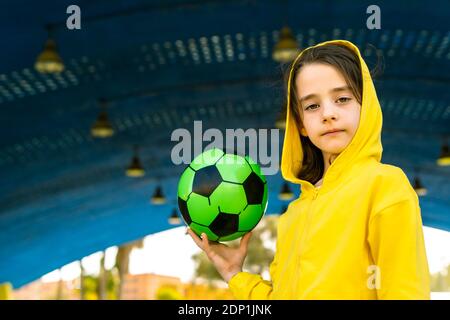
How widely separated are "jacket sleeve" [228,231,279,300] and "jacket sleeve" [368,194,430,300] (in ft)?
1.77

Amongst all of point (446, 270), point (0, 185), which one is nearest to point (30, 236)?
point (0, 185)

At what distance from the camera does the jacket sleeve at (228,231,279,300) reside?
9.76 ft

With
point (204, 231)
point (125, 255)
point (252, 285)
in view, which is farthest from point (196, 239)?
point (125, 255)

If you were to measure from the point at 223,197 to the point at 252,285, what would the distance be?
53 centimetres

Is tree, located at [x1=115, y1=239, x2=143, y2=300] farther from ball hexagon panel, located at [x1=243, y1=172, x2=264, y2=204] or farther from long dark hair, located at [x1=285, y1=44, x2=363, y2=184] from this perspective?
long dark hair, located at [x1=285, y1=44, x2=363, y2=184]

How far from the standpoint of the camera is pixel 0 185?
66.2 ft

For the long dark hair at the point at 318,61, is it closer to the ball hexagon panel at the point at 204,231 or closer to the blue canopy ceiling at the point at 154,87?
the ball hexagon panel at the point at 204,231

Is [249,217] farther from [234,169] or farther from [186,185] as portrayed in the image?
[186,185]

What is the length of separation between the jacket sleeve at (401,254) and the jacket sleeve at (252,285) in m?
0.54

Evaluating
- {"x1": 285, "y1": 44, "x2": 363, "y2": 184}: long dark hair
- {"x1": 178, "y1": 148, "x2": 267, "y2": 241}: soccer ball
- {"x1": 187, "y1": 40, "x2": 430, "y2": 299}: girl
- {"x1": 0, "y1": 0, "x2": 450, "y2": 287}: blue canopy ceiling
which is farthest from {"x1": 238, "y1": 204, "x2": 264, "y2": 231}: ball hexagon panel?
{"x1": 0, "y1": 0, "x2": 450, "y2": 287}: blue canopy ceiling

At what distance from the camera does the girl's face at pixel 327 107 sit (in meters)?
2.79
